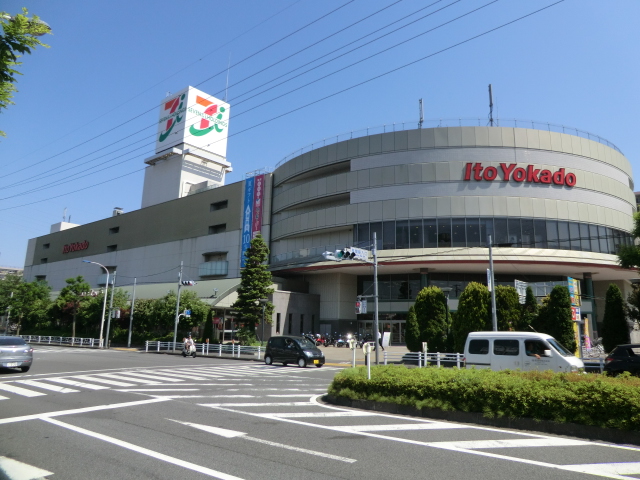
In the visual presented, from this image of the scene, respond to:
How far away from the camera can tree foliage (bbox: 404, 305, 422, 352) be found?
27327 mm

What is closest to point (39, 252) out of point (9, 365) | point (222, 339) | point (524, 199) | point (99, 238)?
point (99, 238)

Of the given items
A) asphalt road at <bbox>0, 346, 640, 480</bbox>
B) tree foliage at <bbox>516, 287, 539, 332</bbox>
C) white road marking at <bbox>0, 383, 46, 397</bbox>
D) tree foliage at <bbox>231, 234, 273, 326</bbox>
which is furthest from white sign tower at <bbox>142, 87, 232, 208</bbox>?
asphalt road at <bbox>0, 346, 640, 480</bbox>

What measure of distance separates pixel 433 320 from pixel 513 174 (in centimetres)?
1831

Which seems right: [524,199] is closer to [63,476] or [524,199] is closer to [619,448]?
[619,448]

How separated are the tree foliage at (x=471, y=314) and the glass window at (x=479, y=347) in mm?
8356

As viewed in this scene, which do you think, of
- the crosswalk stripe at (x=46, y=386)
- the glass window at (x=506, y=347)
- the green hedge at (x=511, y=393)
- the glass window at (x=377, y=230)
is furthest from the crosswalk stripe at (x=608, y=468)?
the glass window at (x=377, y=230)

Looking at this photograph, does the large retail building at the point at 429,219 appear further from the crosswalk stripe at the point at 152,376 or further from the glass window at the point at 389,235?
the crosswalk stripe at the point at 152,376

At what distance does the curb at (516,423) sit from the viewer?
7.54 metres

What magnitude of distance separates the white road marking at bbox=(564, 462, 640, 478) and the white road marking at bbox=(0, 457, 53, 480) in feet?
22.8

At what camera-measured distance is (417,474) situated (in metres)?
5.73

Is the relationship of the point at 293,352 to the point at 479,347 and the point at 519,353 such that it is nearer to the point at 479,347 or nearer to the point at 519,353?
the point at 479,347

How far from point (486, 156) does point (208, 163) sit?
147 ft

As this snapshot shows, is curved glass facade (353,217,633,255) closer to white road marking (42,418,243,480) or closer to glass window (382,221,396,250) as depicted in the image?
glass window (382,221,396,250)

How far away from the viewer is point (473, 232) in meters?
37.5
